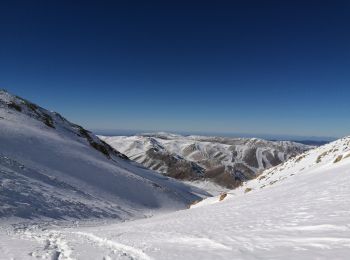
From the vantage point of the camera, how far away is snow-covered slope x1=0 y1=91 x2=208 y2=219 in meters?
30.8

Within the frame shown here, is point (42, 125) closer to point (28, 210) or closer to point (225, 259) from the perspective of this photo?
point (28, 210)

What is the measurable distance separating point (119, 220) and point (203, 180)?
543 ft

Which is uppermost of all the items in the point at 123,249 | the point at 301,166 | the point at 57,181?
the point at 301,166

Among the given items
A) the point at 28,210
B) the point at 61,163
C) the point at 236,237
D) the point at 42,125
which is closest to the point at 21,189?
the point at 28,210

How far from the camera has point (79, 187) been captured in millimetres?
42000

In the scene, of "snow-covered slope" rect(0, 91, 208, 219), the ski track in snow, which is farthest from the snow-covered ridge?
the ski track in snow

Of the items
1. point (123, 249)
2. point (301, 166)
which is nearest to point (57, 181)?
point (123, 249)

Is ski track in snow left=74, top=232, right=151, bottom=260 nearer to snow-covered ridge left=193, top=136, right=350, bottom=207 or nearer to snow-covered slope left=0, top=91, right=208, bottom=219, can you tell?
snow-covered slope left=0, top=91, right=208, bottom=219

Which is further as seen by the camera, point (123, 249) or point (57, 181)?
point (57, 181)

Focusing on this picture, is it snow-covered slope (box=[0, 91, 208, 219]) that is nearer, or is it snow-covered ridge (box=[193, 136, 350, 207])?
snow-covered slope (box=[0, 91, 208, 219])

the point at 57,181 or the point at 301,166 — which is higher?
the point at 301,166

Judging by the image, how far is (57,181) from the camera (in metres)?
39.2

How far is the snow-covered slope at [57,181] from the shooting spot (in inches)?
1214

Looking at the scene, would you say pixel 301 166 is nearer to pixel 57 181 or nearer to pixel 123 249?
pixel 57 181
